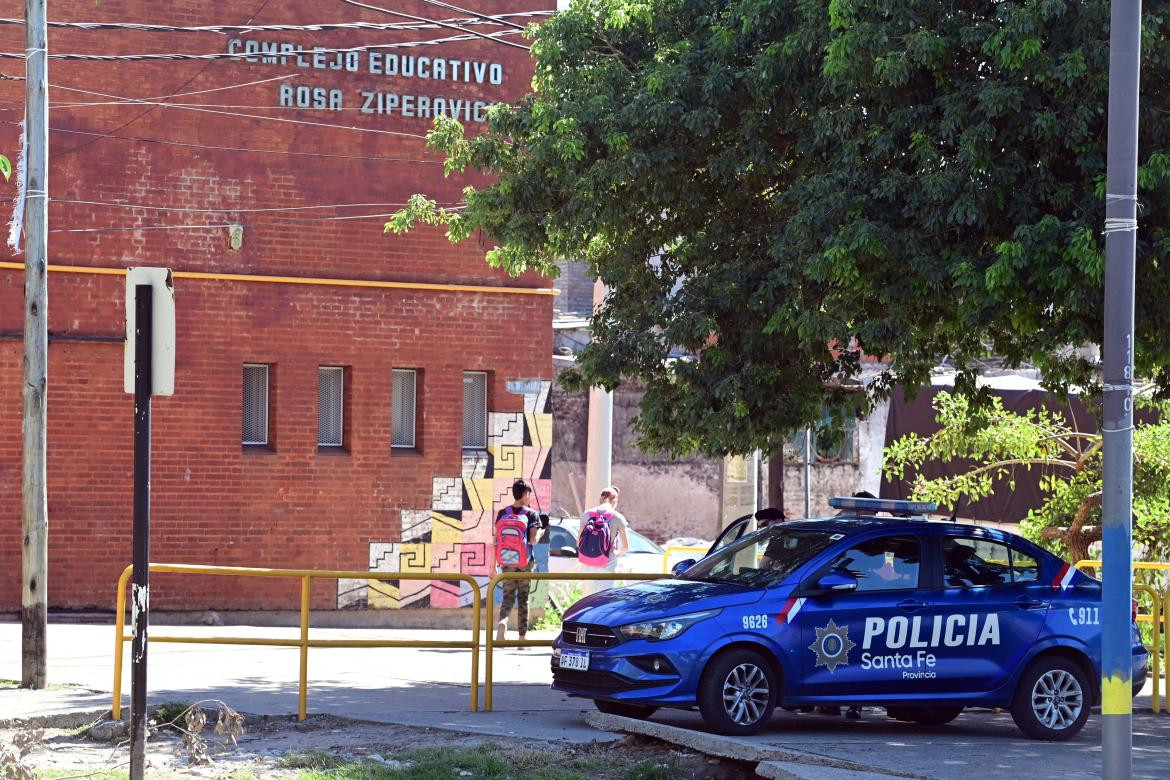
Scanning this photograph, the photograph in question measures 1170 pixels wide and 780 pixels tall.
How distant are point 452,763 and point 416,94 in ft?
41.2

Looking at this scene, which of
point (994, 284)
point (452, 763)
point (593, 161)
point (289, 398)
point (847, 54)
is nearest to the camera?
Answer: point (452, 763)

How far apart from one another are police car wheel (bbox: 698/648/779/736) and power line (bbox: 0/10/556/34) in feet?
33.9

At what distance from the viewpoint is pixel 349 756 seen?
9.94 metres

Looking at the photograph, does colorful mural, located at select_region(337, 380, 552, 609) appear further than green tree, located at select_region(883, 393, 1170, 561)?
Yes

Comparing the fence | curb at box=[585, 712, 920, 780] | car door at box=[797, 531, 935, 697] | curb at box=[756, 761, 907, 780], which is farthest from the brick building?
curb at box=[756, 761, 907, 780]

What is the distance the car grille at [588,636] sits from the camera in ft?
35.7

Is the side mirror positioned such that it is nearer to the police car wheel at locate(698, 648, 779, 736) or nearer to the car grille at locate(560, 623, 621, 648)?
the police car wheel at locate(698, 648, 779, 736)

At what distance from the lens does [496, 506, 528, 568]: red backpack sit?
16.4m

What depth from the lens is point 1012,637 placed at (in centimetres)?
1148

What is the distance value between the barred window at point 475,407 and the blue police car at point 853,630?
9.23 meters

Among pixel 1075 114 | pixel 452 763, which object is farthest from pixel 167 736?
pixel 1075 114

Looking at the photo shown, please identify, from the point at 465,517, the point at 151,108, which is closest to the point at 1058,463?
the point at 465,517

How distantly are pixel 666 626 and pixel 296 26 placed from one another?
11531mm

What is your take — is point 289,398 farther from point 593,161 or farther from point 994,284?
point 994,284
